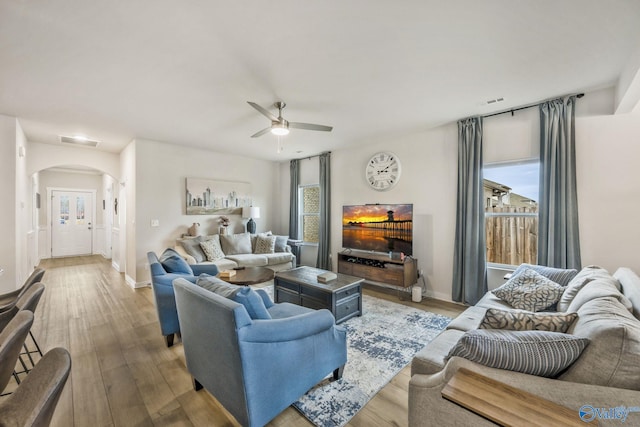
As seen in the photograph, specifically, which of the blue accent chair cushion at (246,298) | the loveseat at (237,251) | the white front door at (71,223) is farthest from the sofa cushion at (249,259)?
the white front door at (71,223)

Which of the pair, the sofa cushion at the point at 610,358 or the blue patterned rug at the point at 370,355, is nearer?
the sofa cushion at the point at 610,358

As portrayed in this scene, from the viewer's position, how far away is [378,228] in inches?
183

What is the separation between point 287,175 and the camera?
692 cm

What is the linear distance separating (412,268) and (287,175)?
401cm

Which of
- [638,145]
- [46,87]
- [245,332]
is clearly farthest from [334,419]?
[46,87]

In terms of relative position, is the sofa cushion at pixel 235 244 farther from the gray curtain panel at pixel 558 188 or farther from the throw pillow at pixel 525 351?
the gray curtain panel at pixel 558 188

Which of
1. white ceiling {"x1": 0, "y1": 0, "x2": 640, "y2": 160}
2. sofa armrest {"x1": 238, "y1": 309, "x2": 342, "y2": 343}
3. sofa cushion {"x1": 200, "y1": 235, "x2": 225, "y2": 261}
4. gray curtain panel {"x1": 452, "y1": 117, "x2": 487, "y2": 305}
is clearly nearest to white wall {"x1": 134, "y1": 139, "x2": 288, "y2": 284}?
sofa cushion {"x1": 200, "y1": 235, "x2": 225, "y2": 261}

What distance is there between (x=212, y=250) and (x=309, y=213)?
8.20ft

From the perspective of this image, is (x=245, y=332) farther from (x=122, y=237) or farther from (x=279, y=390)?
(x=122, y=237)

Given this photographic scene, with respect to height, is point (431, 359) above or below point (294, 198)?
below

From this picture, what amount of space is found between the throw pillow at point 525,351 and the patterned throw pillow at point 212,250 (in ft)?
14.3

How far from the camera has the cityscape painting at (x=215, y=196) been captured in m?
5.44

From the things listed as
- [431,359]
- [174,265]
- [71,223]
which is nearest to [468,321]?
[431,359]

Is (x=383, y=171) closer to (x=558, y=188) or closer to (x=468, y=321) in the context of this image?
(x=558, y=188)
